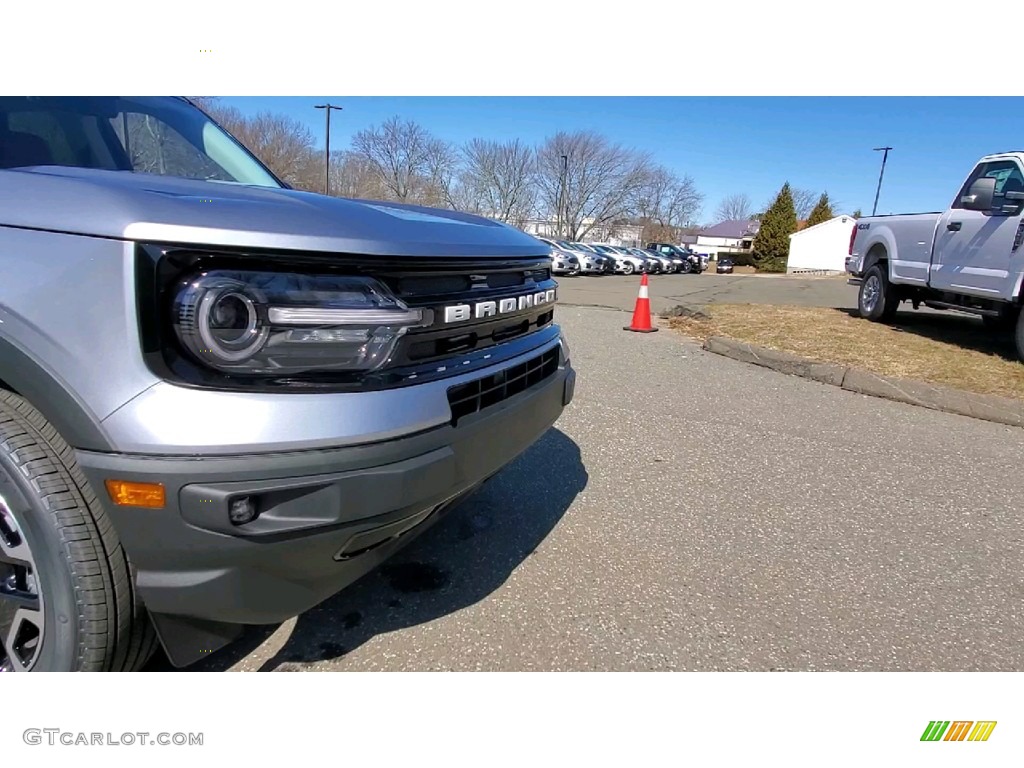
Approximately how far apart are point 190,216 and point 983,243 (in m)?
8.08

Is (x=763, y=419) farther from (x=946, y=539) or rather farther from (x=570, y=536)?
(x=570, y=536)

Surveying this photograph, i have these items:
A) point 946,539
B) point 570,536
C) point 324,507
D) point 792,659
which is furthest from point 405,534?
point 946,539

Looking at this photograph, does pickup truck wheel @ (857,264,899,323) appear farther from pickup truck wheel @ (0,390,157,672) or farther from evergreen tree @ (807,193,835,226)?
evergreen tree @ (807,193,835,226)

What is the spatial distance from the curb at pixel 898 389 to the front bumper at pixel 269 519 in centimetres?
524

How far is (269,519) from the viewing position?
4.12 feet

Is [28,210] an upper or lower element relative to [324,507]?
upper

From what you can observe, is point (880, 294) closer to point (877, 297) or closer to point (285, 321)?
point (877, 297)

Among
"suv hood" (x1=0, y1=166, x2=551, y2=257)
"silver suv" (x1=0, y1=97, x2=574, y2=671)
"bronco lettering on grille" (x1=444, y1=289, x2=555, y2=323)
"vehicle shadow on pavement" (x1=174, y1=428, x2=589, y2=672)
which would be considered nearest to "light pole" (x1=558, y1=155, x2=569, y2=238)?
"vehicle shadow on pavement" (x1=174, y1=428, x2=589, y2=672)

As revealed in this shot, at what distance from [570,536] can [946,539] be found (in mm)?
1880

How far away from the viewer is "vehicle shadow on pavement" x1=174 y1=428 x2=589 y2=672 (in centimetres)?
188

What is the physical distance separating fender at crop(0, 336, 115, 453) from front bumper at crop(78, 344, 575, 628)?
0.04 metres

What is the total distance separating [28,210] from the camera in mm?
1278

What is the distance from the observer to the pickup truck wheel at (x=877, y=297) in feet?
27.9
